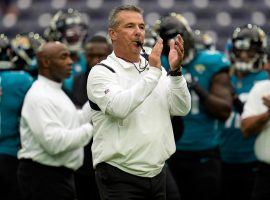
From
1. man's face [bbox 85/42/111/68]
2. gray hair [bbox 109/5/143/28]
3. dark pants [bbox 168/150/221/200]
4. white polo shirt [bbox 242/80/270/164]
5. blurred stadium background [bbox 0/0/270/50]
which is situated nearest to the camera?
gray hair [bbox 109/5/143/28]

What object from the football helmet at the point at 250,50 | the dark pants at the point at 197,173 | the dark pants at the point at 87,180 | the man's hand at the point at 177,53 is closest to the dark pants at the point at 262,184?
the dark pants at the point at 197,173

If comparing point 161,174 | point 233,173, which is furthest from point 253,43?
point 161,174

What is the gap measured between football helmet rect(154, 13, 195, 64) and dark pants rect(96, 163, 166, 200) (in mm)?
2277

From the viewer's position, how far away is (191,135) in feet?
27.8

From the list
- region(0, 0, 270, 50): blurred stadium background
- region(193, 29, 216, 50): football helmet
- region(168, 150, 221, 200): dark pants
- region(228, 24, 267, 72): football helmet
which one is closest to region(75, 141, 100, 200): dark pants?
region(168, 150, 221, 200): dark pants

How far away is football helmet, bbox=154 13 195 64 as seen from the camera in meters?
8.41

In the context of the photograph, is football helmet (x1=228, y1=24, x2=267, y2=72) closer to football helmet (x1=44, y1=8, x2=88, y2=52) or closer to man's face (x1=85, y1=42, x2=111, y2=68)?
man's face (x1=85, y1=42, x2=111, y2=68)

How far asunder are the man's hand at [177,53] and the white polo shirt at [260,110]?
1.97 metres

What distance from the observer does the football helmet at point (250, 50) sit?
8.64 meters

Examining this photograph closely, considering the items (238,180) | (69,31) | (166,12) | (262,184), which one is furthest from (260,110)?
(166,12)

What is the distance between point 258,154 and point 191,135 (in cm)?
74

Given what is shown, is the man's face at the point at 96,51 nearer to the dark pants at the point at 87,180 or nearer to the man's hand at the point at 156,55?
the dark pants at the point at 87,180

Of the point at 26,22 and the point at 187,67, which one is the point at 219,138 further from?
the point at 26,22

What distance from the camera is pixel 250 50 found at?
866cm
